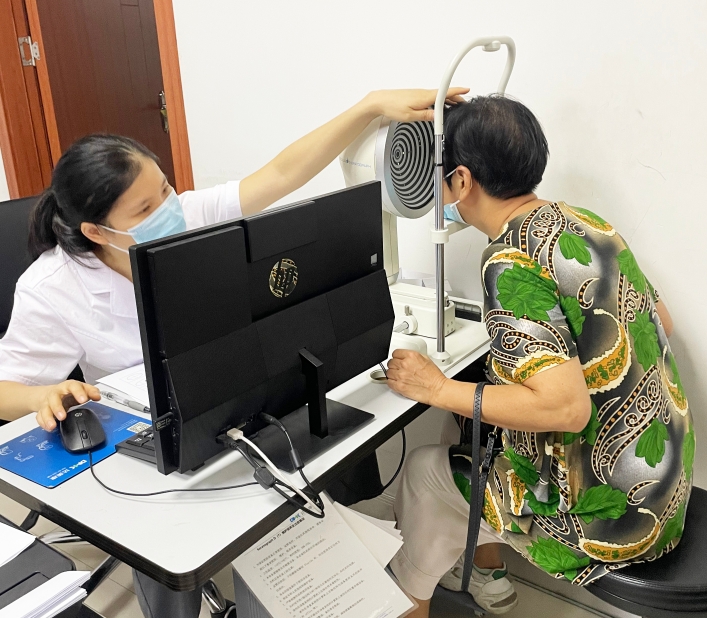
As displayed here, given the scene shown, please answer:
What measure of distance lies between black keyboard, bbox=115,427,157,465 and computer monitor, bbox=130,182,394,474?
134 millimetres

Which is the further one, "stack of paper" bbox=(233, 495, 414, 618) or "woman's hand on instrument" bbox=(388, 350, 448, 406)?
"woman's hand on instrument" bbox=(388, 350, 448, 406)

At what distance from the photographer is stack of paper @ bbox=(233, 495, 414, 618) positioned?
3.75 feet

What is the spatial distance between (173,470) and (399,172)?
0.81 metres

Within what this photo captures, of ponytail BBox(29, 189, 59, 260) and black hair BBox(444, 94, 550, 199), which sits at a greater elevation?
black hair BBox(444, 94, 550, 199)

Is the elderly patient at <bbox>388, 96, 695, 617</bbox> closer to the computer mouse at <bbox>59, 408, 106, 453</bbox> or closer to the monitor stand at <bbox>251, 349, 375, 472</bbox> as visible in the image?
the monitor stand at <bbox>251, 349, 375, 472</bbox>

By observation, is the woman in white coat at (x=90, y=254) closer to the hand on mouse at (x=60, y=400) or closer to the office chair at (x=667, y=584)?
the hand on mouse at (x=60, y=400)

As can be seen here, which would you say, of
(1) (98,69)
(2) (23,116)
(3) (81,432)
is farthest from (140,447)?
(1) (98,69)

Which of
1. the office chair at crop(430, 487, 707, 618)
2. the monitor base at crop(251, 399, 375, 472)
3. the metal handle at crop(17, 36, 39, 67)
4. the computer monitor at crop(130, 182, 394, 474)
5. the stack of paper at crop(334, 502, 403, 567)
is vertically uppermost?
the metal handle at crop(17, 36, 39, 67)

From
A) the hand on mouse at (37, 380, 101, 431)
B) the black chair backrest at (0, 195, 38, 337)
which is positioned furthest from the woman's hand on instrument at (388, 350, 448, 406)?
the black chair backrest at (0, 195, 38, 337)

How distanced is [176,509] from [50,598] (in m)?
0.24

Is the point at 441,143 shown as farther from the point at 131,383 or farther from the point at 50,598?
the point at 50,598

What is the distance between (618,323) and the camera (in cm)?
115

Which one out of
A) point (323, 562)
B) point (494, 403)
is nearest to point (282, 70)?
point (494, 403)

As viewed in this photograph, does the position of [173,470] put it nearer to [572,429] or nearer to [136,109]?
[572,429]
